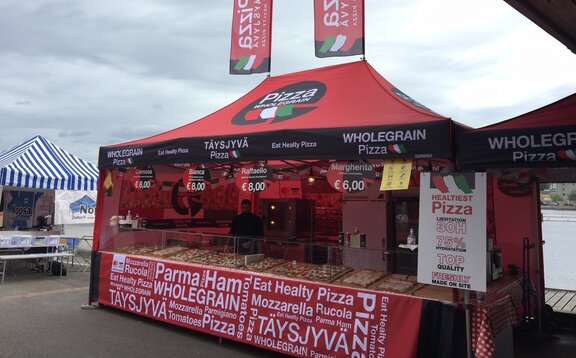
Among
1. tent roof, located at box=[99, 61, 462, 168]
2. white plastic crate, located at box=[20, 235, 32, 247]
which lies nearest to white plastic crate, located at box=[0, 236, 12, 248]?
white plastic crate, located at box=[20, 235, 32, 247]

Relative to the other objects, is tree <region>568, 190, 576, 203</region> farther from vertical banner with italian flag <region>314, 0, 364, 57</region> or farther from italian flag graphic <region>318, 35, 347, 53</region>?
italian flag graphic <region>318, 35, 347, 53</region>

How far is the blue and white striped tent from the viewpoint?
1015 cm

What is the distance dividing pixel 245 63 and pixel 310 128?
2785 millimetres

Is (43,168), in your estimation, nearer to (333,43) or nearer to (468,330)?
(333,43)

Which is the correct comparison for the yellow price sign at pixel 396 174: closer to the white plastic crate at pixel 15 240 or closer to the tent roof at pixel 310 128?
the tent roof at pixel 310 128

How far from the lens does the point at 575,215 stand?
689cm

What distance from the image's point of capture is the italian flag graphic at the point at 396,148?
3.95 meters

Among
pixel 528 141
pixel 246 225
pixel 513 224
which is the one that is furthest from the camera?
pixel 246 225

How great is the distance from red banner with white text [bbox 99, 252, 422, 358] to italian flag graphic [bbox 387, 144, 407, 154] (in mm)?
1414

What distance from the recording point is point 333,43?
5.84 metres

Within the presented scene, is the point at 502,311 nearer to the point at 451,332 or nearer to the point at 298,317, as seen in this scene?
the point at 451,332

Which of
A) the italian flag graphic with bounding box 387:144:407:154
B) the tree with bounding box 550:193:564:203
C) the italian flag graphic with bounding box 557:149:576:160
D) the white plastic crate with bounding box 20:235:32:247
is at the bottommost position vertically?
the white plastic crate with bounding box 20:235:32:247

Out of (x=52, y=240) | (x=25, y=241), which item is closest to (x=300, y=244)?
(x=52, y=240)

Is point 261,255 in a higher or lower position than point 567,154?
lower
